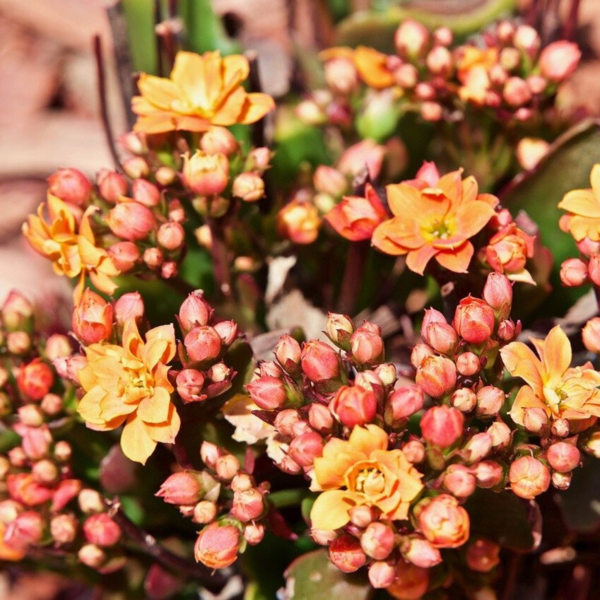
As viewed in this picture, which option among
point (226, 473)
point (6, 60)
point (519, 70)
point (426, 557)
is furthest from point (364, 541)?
point (6, 60)

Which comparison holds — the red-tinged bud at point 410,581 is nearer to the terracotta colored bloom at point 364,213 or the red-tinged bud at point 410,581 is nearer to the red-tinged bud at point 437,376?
the red-tinged bud at point 437,376

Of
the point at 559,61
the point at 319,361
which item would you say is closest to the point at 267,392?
the point at 319,361

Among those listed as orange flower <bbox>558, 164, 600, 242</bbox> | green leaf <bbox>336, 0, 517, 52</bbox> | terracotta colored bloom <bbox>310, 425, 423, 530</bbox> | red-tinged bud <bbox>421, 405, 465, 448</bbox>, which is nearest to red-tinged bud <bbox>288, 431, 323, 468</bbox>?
terracotta colored bloom <bbox>310, 425, 423, 530</bbox>

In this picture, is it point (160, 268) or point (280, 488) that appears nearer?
point (160, 268)

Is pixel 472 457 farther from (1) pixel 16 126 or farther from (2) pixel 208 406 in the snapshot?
(1) pixel 16 126

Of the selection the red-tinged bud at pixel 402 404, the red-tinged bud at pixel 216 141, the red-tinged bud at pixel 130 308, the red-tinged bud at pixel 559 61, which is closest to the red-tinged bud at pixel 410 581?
the red-tinged bud at pixel 402 404

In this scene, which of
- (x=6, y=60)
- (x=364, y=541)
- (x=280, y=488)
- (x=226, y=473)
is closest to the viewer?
(x=364, y=541)

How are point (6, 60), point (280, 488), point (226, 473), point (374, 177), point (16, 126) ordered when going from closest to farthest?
point (226, 473)
point (280, 488)
point (374, 177)
point (16, 126)
point (6, 60)
